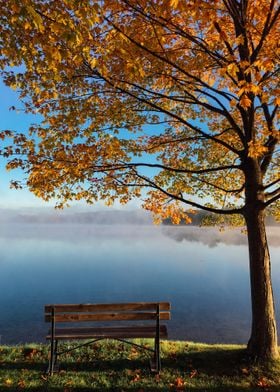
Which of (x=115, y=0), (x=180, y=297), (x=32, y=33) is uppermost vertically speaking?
(x=115, y=0)

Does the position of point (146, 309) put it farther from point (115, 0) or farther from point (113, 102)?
point (115, 0)

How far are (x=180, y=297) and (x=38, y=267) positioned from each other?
69.4 feet

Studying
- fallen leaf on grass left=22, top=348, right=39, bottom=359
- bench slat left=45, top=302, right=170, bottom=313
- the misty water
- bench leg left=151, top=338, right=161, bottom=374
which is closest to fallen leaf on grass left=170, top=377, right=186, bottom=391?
bench leg left=151, top=338, right=161, bottom=374

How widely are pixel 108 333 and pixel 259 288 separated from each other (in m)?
3.82

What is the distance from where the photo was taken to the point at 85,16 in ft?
17.5

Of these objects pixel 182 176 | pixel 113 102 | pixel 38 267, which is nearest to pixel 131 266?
pixel 38 267

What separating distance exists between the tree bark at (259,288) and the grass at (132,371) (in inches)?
16.4

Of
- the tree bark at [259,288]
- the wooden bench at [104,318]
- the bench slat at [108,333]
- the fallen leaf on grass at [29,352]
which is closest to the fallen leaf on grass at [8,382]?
the wooden bench at [104,318]

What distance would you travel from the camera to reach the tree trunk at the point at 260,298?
8.12m

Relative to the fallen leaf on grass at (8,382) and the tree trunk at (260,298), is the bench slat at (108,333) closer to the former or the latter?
the fallen leaf on grass at (8,382)

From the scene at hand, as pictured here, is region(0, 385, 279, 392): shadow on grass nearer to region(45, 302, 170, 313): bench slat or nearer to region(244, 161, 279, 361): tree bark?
region(244, 161, 279, 361): tree bark

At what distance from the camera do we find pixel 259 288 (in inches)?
327

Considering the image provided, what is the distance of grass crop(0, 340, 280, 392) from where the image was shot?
682 cm

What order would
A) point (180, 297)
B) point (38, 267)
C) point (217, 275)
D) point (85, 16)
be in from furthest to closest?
point (38, 267) → point (217, 275) → point (180, 297) → point (85, 16)
